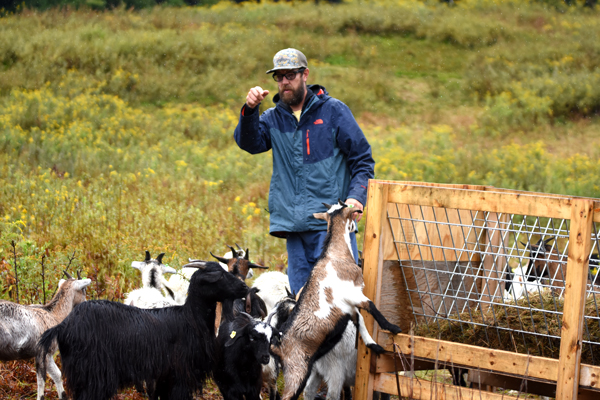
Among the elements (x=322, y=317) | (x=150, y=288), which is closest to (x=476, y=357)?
Answer: (x=322, y=317)

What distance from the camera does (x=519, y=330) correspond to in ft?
14.7

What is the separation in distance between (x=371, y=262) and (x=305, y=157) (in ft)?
3.79

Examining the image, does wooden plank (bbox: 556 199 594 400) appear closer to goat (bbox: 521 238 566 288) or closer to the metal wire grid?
the metal wire grid

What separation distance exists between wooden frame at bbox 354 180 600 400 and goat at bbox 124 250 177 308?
229 cm

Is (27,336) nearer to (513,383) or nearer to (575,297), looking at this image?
(513,383)

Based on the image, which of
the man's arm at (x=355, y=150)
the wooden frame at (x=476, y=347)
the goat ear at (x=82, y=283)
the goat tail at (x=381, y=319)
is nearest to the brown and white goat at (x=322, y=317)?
the goat tail at (x=381, y=319)

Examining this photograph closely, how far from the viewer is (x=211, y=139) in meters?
16.5

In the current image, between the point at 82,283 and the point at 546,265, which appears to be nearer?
the point at 546,265

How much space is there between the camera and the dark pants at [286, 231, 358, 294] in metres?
5.32

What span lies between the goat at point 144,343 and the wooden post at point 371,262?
1002mm

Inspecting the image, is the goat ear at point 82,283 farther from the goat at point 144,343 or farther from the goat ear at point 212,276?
the goat ear at point 212,276

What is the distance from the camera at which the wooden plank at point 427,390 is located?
13.8 ft

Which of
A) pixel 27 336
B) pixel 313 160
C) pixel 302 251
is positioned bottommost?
pixel 27 336

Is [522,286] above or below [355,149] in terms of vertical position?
below
